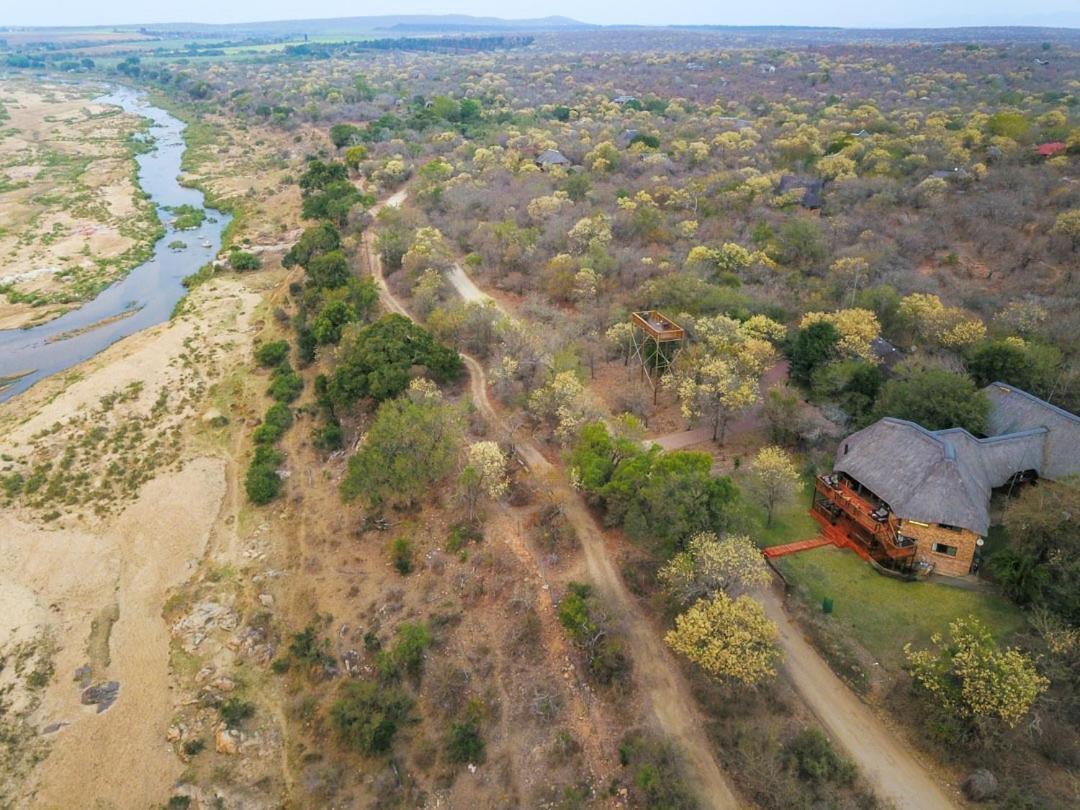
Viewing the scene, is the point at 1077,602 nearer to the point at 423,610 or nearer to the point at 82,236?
the point at 423,610

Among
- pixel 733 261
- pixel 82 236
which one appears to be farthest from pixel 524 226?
pixel 82 236

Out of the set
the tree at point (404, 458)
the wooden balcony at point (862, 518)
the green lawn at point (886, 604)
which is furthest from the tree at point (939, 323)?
the tree at point (404, 458)

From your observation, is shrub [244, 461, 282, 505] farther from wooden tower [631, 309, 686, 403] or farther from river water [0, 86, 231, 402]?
river water [0, 86, 231, 402]

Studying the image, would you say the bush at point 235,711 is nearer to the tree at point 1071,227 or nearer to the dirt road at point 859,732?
the dirt road at point 859,732

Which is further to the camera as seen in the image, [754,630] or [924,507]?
[924,507]

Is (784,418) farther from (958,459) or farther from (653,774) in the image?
(653,774)

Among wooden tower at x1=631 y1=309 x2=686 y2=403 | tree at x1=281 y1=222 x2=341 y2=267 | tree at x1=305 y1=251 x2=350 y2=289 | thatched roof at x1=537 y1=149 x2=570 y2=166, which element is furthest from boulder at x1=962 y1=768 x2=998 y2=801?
thatched roof at x1=537 y1=149 x2=570 y2=166
